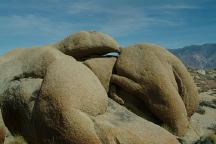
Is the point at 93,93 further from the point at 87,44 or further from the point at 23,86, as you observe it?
the point at 87,44

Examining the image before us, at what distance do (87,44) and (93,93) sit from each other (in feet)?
21.0

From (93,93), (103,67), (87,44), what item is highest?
(87,44)

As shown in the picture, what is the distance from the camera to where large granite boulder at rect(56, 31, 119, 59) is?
62.9 feet

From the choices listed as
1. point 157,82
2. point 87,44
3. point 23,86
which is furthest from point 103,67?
point 23,86

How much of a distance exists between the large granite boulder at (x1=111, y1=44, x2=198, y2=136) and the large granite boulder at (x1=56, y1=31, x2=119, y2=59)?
2.97 feet

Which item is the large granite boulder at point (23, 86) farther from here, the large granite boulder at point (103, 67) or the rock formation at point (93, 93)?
the large granite boulder at point (103, 67)

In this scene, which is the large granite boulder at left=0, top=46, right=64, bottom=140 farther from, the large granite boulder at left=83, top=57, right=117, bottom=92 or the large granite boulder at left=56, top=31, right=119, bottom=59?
the large granite boulder at left=83, top=57, right=117, bottom=92

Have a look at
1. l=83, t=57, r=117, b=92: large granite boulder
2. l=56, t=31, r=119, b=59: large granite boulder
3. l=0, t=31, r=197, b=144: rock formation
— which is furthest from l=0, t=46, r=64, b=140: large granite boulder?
l=83, t=57, r=117, b=92: large granite boulder

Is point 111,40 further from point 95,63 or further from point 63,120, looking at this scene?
point 63,120

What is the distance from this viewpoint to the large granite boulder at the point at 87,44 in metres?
19.2

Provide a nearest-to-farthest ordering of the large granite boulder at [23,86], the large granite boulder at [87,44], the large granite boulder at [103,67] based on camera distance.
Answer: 1. the large granite boulder at [23,86]
2. the large granite boulder at [103,67]
3. the large granite boulder at [87,44]

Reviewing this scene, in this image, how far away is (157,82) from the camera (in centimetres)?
1759

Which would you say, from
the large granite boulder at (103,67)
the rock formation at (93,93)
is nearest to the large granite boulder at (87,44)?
the rock formation at (93,93)

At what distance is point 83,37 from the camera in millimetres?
19141
